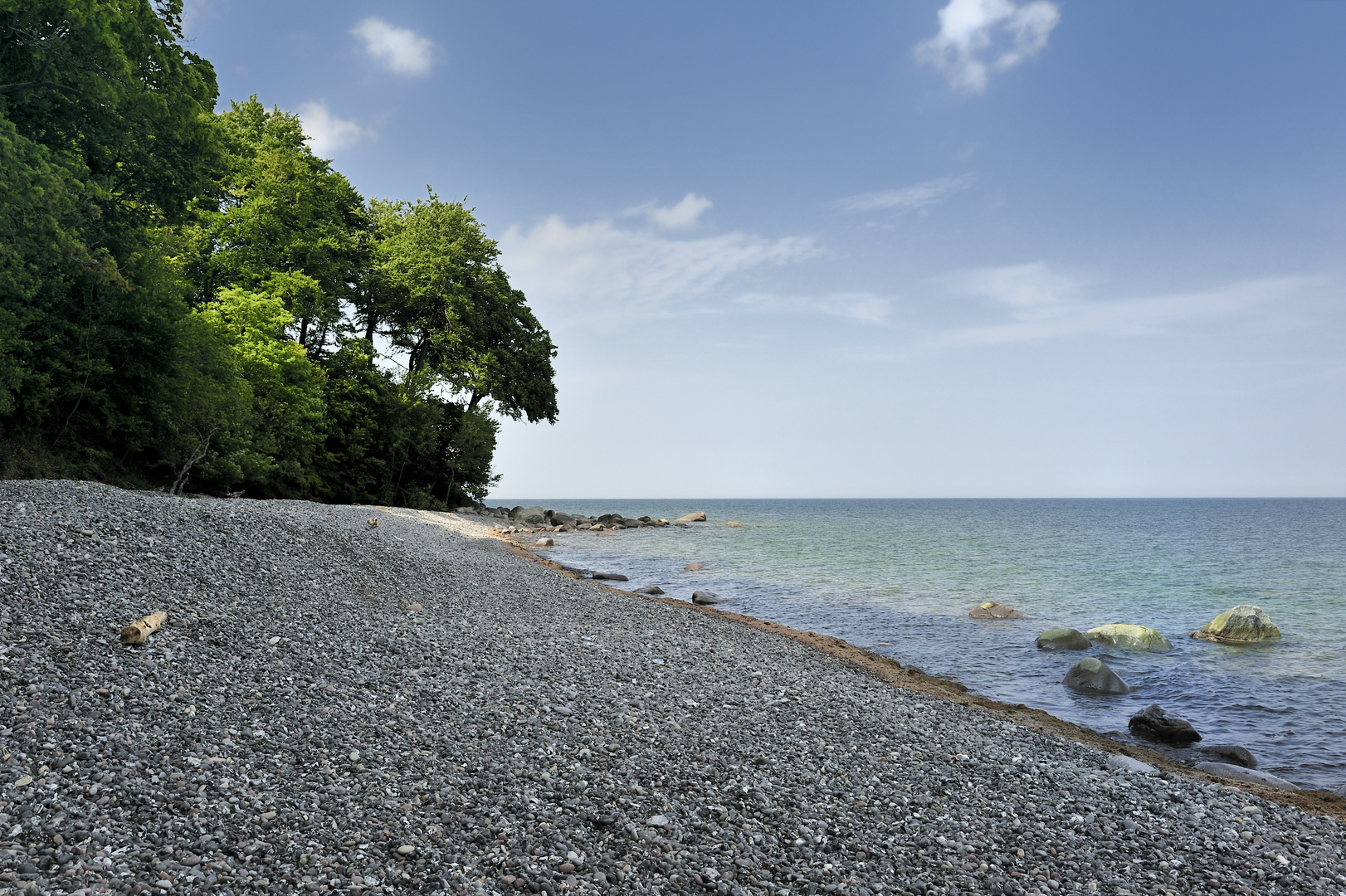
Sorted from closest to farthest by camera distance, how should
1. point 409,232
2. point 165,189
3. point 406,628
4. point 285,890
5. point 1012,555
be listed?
point 285,890 → point 406,628 → point 165,189 → point 1012,555 → point 409,232

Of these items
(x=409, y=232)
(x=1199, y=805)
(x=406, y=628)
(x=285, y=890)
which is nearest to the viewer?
(x=285, y=890)

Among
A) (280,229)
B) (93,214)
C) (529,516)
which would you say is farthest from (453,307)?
(93,214)

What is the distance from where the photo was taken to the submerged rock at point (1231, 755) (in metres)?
9.84

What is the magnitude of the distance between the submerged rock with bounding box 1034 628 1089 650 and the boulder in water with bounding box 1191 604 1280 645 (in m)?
4.12

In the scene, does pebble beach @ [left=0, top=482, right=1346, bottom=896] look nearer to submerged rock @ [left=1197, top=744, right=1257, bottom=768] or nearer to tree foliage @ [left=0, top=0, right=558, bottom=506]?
submerged rock @ [left=1197, top=744, right=1257, bottom=768]

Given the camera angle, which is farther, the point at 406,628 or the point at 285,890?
the point at 406,628

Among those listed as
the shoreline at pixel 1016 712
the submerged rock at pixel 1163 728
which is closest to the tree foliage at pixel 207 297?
the shoreline at pixel 1016 712

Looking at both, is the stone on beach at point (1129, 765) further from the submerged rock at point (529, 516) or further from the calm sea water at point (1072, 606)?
the submerged rock at point (529, 516)

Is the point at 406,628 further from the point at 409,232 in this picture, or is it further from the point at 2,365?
the point at 409,232

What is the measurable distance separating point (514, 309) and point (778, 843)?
47259 mm

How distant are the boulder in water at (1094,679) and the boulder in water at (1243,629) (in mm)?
6467

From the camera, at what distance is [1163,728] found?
1074cm

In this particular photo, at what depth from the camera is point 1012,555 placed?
129 ft

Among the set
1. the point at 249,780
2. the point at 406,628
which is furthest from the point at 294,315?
the point at 249,780
